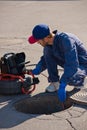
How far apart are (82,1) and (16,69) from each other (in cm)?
930

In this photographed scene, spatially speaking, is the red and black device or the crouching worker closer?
the crouching worker

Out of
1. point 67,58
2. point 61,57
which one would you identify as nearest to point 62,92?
point 67,58

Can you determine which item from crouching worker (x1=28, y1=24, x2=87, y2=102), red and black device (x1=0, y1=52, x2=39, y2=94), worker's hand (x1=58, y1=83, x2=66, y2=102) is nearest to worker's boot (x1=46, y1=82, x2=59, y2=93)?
crouching worker (x1=28, y1=24, x2=87, y2=102)

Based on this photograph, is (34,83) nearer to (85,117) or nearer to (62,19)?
(85,117)

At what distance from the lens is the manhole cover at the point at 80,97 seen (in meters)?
5.96

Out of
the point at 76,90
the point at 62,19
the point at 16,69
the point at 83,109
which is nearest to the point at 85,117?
the point at 83,109

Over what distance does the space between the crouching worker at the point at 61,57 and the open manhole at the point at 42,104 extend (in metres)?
0.20

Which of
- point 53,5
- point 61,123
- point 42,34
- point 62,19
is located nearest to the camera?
point 61,123

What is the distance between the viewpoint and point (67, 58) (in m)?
5.77

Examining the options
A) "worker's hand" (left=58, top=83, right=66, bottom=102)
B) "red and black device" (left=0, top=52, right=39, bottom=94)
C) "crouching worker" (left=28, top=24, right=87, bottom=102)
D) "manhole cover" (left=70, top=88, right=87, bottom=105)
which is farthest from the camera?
"red and black device" (left=0, top=52, right=39, bottom=94)

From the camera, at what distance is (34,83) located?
21.2 feet

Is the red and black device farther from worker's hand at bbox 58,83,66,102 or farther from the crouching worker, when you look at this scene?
worker's hand at bbox 58,83,66,102

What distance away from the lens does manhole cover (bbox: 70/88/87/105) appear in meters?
5.96

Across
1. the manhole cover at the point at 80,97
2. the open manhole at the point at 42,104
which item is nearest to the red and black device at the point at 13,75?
the open manhole at the point at 42,104
